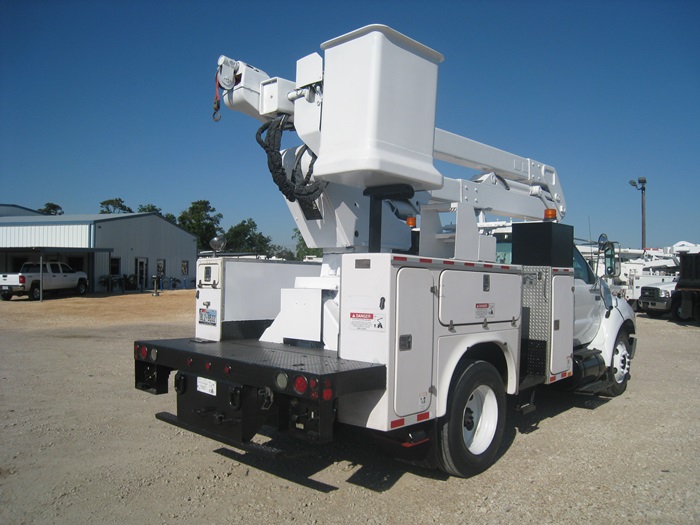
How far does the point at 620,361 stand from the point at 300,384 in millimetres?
5967

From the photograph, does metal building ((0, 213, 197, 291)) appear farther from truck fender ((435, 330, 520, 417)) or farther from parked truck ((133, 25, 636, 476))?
truck fender ((435, 330, 520, 417))

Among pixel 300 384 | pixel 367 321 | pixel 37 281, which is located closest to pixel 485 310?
pixel 367 321

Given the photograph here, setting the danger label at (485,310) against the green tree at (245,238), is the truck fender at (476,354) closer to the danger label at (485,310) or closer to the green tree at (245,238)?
the danger label at (485,310)

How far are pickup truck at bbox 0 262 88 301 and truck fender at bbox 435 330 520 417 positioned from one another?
2645cm

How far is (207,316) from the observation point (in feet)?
17.4

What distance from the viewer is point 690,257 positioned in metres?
18.9

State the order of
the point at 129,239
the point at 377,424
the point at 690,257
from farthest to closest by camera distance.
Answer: the point at 129,239
the point at 690,257
the point at 377,424

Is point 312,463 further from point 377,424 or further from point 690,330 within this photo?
point 690,330

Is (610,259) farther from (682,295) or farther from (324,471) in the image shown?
(682,295)

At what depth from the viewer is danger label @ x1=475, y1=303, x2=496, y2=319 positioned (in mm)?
4605

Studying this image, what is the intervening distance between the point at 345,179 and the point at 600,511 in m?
3.18

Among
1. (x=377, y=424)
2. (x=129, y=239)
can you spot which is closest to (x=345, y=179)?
(x=377, y=424)

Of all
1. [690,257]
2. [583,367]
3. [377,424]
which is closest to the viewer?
[377,424]

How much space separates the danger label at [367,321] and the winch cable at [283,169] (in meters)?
1.74
